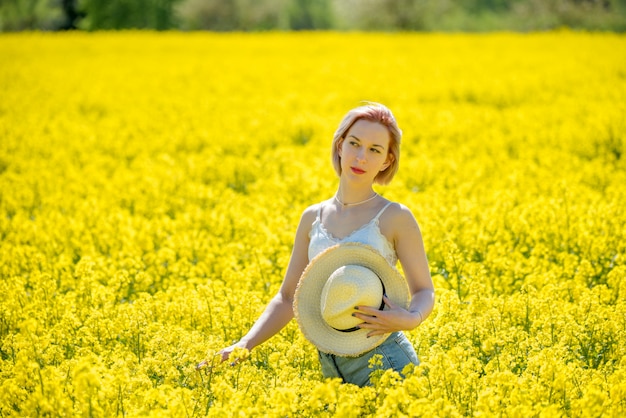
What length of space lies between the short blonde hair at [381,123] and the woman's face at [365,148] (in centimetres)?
3

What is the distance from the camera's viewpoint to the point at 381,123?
13.8 feet

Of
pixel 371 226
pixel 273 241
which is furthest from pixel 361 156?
pixel 273 241

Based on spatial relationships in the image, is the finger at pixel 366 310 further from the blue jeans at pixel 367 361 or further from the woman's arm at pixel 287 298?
→ the woman's arm at pixel 287 298

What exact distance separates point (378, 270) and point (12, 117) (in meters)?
11.8

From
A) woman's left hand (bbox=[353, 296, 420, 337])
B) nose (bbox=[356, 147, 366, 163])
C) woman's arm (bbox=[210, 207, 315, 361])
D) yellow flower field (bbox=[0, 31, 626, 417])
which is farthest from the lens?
woman's arm (bbox=[210, 207, 315, 361])

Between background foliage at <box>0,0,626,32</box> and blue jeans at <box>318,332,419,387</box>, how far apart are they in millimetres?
42289

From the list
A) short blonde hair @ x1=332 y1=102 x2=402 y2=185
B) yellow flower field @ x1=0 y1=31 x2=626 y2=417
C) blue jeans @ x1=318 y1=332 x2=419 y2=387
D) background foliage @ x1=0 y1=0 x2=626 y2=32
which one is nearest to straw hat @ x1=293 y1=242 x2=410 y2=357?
blue jeans @ x1=318 y1=332 x2=419 y2=387

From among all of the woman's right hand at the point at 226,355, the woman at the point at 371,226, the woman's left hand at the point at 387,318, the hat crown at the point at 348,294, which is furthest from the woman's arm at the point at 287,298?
the woman's left hand at the point at 387,318

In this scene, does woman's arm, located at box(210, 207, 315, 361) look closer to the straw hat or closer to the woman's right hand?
the woman's right hand

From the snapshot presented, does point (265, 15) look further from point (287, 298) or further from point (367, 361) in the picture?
point (367, 361)

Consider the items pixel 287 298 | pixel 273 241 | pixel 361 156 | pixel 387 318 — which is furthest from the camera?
pixel 273 241

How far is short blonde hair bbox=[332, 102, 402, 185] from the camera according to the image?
13.8 feet

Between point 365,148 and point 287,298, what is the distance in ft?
3.19

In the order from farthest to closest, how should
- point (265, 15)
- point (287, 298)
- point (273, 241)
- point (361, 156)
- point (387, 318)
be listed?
point (265, 15)
point (273, 241)
point (287, 298)
point (361, 156)
point (387, 318)
